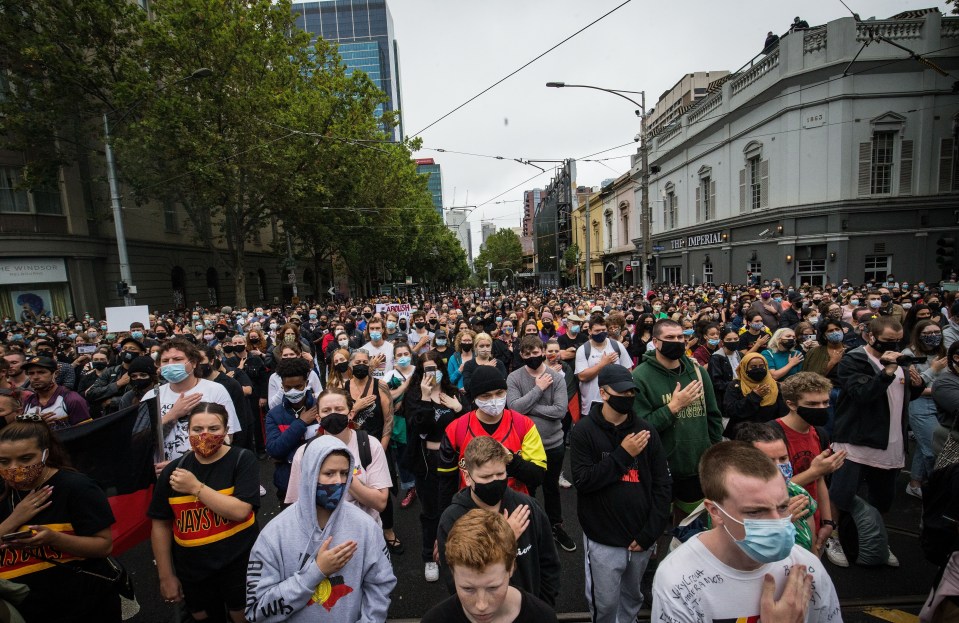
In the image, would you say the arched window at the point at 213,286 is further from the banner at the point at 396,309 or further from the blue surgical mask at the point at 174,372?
the blue surgical mask at the point at 174,372

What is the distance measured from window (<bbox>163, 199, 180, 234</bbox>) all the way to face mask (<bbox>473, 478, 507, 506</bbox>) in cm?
2977

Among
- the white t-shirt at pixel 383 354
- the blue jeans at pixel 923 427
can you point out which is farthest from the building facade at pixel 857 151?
the white t-shirt at pixel 383 354

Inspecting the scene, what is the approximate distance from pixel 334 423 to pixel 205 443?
0.76 m

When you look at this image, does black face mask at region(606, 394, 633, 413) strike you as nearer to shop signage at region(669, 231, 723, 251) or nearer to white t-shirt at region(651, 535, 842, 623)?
white t-shirt at region(651, 535, 842, 623)

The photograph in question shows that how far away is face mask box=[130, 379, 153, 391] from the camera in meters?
4.54

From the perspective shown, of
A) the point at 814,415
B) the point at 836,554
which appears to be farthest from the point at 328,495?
the point at 836,554

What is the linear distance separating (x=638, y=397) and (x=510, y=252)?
9173 centimetres

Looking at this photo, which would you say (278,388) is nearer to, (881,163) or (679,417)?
(679,417)

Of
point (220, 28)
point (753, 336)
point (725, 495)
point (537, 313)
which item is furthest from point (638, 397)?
point (220, 28)

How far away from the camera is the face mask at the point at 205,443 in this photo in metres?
2.72

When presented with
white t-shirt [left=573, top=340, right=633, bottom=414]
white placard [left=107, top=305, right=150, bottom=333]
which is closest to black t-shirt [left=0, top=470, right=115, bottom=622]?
white t-shirt [left=573, top=340, right=633, bottom=414]

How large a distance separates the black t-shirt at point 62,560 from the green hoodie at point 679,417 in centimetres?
359

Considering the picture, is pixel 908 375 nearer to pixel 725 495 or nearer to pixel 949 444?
pixel 949 444

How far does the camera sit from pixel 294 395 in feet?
12.4
